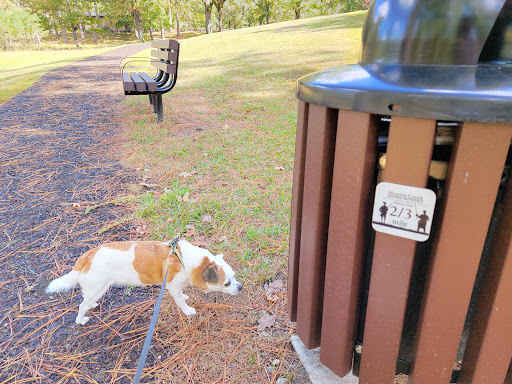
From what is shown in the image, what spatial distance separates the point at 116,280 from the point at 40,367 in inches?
22.2

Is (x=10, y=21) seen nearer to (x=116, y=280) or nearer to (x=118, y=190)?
(x=118, y=190)

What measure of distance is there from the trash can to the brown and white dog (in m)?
0.94

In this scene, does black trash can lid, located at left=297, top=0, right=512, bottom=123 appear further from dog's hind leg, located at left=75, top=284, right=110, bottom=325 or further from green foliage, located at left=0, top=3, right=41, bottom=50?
green foliage, located at left=0, top=3, right=41, bottom=50

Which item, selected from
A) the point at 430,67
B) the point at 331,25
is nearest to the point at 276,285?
the point at 430,67

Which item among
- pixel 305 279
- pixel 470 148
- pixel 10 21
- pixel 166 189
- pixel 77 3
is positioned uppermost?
pixel 77 3

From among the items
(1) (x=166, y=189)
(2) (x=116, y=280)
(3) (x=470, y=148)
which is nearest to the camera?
(3) (x=470, y=148)

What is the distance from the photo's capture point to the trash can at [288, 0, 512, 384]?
0.88 meters

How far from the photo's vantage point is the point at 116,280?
2.05 meters

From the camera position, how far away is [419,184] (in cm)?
95

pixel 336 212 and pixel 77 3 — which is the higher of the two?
pixel 77 3

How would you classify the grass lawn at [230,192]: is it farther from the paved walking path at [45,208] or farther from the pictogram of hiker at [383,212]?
the pictogram of hiker at [383,212]

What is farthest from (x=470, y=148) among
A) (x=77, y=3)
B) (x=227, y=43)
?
(x=77, y=3)

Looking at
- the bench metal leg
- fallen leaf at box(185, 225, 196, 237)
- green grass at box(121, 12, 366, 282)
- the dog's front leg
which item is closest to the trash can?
the dog's front leg

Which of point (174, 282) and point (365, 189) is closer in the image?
point (365, 189)
